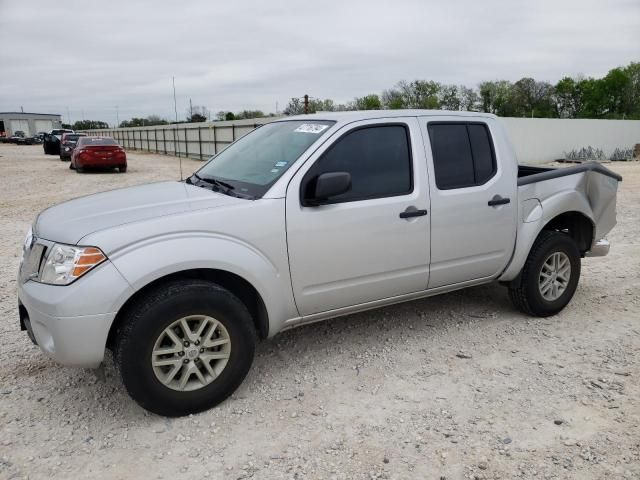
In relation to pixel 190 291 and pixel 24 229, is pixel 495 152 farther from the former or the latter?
pixel 24 229

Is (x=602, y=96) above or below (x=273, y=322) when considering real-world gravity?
above

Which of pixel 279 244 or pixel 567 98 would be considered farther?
pixel 567 98

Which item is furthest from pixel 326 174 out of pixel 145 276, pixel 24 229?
pixel 24 229

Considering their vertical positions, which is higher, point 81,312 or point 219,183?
point 219,183

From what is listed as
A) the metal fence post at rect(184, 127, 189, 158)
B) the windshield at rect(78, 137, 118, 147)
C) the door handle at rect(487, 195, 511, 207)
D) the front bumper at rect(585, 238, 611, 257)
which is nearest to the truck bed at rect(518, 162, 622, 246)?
the front bumper at rect(585, 238, 611, 257)

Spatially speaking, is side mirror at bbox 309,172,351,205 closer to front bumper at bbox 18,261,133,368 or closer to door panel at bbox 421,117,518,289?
door panel at bbox 421,117,518,289

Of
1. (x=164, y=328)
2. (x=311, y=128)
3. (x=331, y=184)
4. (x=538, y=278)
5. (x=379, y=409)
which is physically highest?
(x=311, y=128)

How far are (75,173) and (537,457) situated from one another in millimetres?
21351

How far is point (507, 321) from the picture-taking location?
4.65 m

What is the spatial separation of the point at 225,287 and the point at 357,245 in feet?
3.00

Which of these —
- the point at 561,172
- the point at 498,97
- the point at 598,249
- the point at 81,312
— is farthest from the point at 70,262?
the point at 498,97

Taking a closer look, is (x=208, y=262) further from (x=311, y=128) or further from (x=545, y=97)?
(x=545, y=97)

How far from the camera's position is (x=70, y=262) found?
2838mm

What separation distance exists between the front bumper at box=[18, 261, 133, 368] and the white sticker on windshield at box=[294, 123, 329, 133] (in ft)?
5.44
